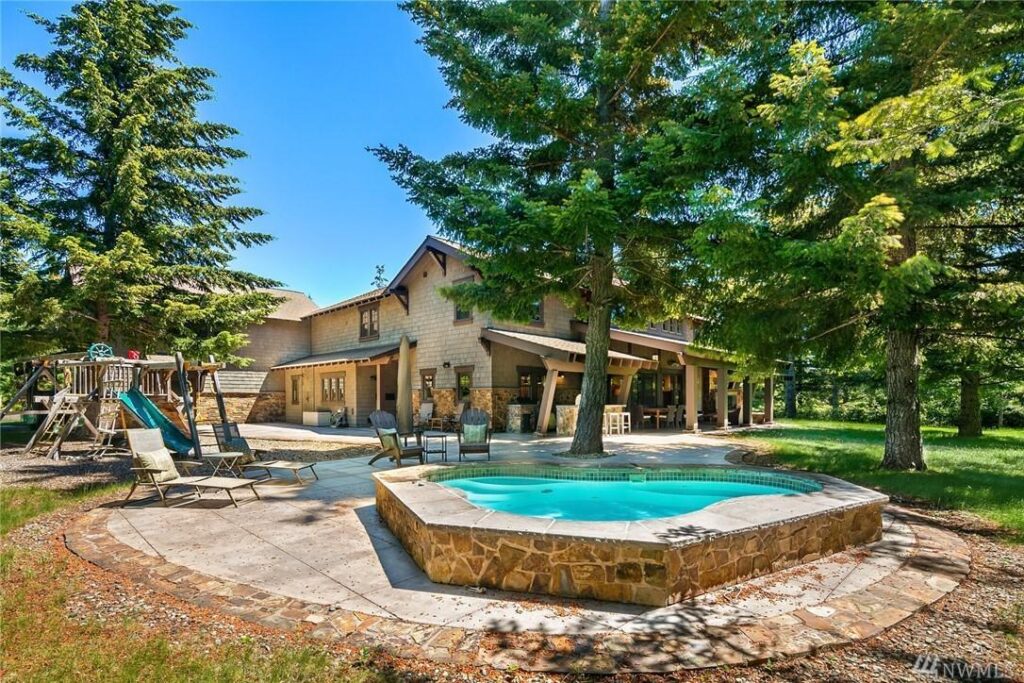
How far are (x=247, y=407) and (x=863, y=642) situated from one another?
84.4 feet

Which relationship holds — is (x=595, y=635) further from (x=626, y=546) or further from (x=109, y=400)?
(x=109, y=400)

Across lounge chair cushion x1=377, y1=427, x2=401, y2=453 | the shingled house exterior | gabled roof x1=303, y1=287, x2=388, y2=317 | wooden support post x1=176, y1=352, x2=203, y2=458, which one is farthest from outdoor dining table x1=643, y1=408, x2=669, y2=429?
wooden support post x1=176, y1=352, x2=203, y2=458

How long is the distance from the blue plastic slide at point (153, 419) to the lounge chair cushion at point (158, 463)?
3.77 meters

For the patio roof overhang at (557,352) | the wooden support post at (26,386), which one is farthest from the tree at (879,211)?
the wooden support post at (26,386)

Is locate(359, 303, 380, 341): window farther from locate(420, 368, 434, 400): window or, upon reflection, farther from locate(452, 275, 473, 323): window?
locate(452, 275, 473, 323): window

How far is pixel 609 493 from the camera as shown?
8266 mm

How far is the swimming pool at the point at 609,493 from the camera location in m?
7.52

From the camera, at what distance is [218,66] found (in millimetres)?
16188

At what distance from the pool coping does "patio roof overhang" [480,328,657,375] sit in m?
9.52

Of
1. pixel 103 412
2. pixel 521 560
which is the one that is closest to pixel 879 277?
pixel 521 560

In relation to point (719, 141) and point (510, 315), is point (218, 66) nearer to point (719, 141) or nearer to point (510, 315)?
point (510, 315)

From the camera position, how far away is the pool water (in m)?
7.52

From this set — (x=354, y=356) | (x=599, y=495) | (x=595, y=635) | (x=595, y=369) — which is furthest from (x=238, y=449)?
(x=354, y=356)

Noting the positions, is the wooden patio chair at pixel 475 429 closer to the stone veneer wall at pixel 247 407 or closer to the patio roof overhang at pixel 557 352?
the patio roof overhang at pixel 557 352
